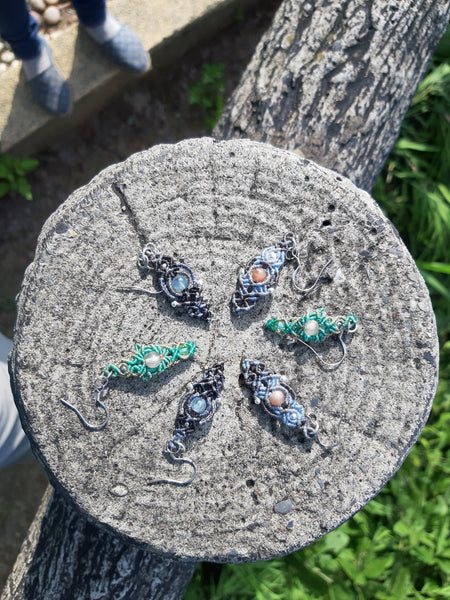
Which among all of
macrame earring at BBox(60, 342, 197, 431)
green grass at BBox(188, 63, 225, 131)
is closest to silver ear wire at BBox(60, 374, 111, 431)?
macrame earring at BBox(60, 342, 197, 431)

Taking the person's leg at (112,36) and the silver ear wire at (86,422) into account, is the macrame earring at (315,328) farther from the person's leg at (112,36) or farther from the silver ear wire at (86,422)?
the person's leg at (112,36)

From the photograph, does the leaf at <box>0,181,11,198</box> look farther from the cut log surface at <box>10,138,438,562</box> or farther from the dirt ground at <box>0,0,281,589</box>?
the cut log surface at <box>10,138,438,562</box>

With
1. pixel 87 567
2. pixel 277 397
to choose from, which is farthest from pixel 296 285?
pixel 87 567

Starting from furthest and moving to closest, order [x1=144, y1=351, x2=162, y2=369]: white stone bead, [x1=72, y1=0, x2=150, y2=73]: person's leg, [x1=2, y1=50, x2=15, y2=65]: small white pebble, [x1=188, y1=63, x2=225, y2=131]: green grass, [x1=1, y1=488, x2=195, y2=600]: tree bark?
[x1=188, y1=63, x2=225, y2=131]: green grass → [x1=2, y1=50, x2=15, y2=65]: small white pebble → [x1=72, y1=0, x2=150, y2=73]: person's leg → [x1=1, y1=488, x2=195, y2=600]: tree bark → [x1=144, y1=351, x2=162, y2=369]: white stone bead

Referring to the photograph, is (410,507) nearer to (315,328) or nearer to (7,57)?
(315,328)

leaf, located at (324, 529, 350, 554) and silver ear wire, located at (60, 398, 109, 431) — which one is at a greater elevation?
silver ear wire, located at (60, 398, 109, 431)

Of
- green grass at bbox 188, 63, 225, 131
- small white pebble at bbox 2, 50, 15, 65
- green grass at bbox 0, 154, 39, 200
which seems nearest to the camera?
green grass at bbox 0, 154, 39, 200

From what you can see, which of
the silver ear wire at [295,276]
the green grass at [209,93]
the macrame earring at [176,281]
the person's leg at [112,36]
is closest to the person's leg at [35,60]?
the person's leg at [112,36]
